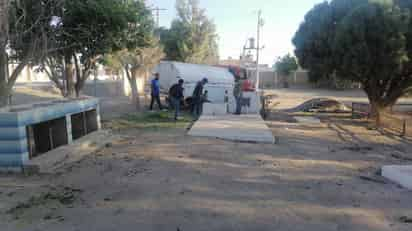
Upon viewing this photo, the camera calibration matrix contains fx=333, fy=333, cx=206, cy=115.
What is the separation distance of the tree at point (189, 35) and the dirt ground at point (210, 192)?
89.2 ft

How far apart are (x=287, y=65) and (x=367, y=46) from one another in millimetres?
42095

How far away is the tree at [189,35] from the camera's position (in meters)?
34.7

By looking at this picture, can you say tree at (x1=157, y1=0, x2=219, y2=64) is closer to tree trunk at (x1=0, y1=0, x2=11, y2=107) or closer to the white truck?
the white truck

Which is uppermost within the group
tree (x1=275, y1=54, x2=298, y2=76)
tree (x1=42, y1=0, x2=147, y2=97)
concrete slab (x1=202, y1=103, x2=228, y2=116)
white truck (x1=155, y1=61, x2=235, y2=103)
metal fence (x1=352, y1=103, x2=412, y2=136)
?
tree (x1=275, y1=54, x2=298, y2=76)

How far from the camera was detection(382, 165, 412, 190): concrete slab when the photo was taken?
17.6 feet

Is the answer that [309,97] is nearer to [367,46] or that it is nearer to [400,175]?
[367,46]

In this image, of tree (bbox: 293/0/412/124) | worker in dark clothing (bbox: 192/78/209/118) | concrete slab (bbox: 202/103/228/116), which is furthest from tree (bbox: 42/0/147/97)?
tree (bbox: 293/0/412/124)

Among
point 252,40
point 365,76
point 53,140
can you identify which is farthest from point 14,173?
point 252,40

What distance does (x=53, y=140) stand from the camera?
24.3 ft

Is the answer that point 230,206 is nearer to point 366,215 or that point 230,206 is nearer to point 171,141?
point 366,215

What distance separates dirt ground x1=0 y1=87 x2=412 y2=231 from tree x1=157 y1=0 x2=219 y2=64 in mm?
27202

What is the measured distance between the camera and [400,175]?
5.62 metres

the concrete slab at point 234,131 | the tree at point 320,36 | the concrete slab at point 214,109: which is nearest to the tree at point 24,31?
the concrete slab at point 234,131

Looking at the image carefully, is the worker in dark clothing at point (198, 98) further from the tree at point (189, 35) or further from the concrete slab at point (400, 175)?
the tree at point (189, 35)
